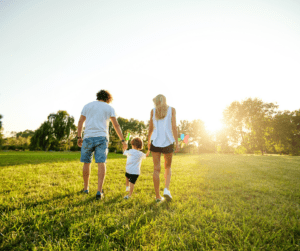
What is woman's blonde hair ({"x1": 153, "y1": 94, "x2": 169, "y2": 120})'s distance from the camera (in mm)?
3078

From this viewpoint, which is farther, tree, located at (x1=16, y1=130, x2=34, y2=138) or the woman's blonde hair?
tree, located at (x1=16, y1=130, x2=34, y2=138)

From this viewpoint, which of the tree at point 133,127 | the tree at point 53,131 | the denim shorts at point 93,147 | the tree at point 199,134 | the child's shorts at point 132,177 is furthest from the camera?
the tree at point 199,134

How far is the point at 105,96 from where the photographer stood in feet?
11.9

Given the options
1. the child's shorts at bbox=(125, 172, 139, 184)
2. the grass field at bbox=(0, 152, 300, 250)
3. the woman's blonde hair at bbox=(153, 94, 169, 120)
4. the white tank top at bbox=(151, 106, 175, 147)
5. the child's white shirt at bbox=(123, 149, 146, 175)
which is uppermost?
the woman's blonde hair at bbox=(153, 94, 169, 120)

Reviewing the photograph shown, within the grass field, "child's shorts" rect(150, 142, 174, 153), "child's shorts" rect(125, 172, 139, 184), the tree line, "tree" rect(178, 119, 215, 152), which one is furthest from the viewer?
"tree" rect(178, 119, 215, 152)

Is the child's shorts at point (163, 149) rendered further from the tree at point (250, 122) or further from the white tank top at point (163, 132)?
the tree at point (250, 122)

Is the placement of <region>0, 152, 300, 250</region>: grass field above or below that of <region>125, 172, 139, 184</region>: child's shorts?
below

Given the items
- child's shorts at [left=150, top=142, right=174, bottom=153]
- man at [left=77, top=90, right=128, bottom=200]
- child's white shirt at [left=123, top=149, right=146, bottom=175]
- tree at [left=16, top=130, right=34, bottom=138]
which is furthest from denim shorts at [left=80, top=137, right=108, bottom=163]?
tree at [left=16, top=130, right=34, bottom=138]

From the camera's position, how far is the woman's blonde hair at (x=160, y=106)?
10.1 ft

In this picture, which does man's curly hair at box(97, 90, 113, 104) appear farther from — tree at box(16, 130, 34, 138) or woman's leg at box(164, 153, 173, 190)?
tree at box(16, 130, 34, 138)

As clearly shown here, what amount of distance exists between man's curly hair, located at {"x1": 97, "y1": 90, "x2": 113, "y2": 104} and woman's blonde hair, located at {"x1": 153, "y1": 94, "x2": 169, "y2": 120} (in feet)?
4.02

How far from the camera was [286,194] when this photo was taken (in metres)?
3.66

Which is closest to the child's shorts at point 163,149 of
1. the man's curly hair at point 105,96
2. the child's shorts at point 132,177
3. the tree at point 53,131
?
the child's shorts at point 132,177

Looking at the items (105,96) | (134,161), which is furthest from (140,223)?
(105,96)
